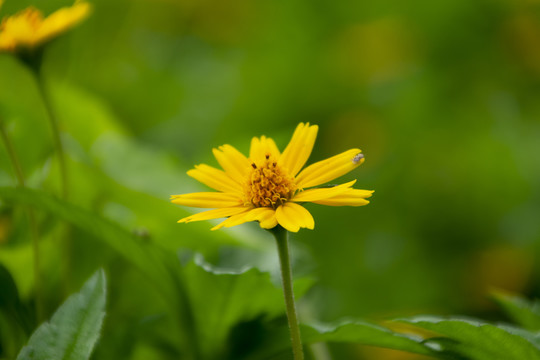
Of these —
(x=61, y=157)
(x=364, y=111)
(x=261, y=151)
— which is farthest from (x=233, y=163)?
(x=364, y=111)

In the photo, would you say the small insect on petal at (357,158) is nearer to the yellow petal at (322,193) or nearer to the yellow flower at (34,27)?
the yellow petal at (322,193)

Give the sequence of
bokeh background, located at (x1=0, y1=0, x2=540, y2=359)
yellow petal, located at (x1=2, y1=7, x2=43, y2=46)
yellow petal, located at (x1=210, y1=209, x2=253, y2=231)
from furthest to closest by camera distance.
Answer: bokeh background, located at (x1=0, y1=0, x2=540, y2=359) → yellow petal, located at (x1=2, y1=7, x2=43, y2=46) → yellow petal, located at (x1=210, y1=209, x2=253, y2=231)

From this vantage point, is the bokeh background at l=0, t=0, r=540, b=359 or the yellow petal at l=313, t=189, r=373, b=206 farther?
the bokeh background at l=0, t=0, r=540, b=359

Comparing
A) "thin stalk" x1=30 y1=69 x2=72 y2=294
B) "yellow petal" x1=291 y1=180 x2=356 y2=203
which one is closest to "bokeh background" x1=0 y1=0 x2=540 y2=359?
"thin stalk" x1=30 y1=69 x2=72 y2=294

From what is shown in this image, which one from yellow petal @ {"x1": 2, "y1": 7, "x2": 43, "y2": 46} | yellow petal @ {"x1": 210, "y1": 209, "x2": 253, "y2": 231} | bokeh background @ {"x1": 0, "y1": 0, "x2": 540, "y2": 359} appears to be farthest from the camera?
bokeh background @ {"x1": 0, "y1": 0, "x2": 540, "y2": 359}

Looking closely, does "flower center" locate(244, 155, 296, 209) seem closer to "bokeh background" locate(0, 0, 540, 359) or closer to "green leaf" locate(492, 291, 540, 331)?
"green leaf" locate(492, 291, 540, 331)

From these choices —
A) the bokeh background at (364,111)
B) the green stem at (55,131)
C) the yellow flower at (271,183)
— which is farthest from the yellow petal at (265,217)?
the bokeh background at (364,111)

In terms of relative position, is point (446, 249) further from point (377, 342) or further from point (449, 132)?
point (377, 342)
